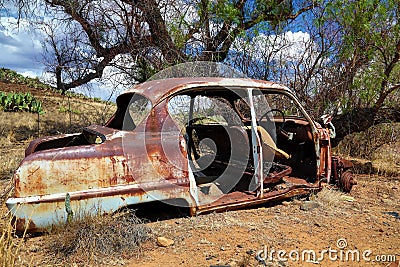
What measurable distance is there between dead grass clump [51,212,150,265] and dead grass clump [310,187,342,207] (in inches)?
111

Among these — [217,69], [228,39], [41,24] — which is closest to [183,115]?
[217,69]

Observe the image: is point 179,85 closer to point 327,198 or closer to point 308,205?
point 308,205

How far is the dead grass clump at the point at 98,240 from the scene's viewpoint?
3.14 meters

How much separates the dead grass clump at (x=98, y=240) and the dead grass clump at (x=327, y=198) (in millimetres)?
2810

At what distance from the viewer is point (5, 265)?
96.3 inches

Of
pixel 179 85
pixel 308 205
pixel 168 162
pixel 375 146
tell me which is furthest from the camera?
pixel 375 146

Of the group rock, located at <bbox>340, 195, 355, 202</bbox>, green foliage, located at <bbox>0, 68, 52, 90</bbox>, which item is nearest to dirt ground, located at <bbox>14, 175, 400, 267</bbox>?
rock, located at <bbox>340, 195, 355, 202</bbox>

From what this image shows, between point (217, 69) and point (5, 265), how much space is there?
6.68m

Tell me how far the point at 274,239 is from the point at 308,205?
4.56ft

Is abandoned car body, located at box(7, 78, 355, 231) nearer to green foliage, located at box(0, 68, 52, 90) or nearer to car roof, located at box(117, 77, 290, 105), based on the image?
car roof, located at box(117, 77, 290, 105)

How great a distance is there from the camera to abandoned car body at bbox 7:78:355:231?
3420mm

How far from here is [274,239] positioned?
367 cm

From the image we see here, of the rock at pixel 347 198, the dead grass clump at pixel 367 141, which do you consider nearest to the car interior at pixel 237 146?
the rock at pixel 347 198

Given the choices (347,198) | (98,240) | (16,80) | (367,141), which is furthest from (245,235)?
(16,80)
